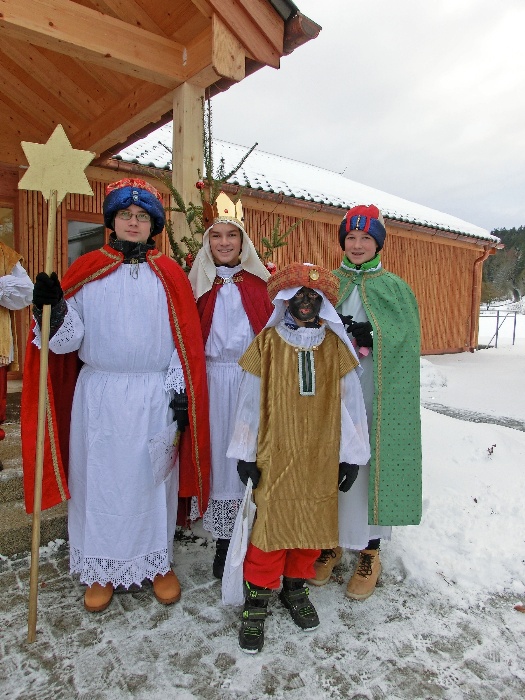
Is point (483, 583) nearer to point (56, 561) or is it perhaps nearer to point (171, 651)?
point (171, 651)

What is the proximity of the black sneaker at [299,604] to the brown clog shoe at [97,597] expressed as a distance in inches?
37.6

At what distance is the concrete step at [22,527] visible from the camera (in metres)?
3.00

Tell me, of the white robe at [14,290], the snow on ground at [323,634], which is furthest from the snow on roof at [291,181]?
the snow on ground at [323,634]

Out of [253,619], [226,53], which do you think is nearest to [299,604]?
[253,619]

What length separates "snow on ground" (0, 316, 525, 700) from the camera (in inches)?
81.3

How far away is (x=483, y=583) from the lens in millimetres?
2869

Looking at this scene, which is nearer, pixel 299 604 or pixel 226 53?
pixel 299 604

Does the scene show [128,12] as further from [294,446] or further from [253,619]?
[253,619]

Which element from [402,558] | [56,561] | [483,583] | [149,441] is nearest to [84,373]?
[149,441]

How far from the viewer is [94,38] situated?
3668 millimetres

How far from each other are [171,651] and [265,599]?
1.64ft

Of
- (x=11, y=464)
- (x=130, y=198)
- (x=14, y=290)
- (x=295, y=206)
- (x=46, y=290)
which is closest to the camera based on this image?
(x=46, y=290)

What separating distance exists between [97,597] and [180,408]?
1.10m

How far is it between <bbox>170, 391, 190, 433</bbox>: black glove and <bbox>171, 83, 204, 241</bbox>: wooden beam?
193cm
